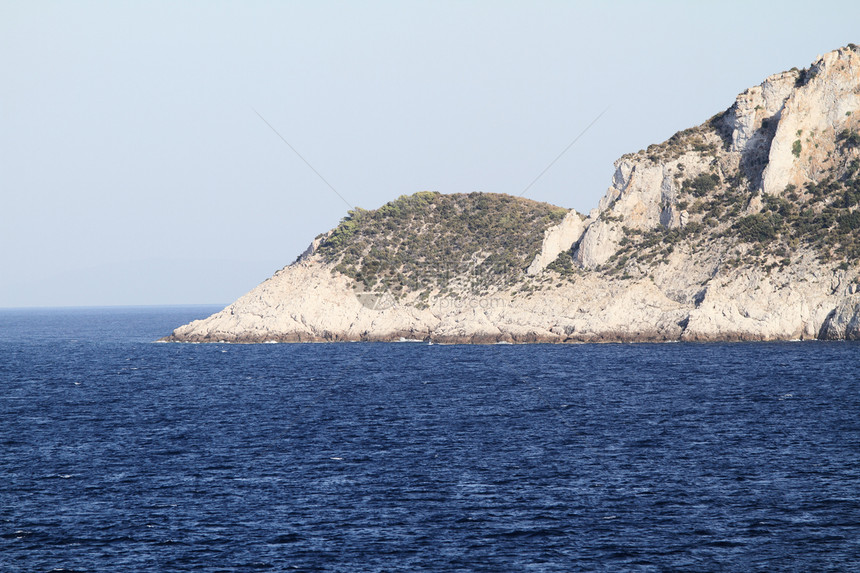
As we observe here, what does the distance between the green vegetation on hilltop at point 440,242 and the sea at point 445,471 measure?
58965mm

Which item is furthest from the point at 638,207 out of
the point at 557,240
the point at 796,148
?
the point at 796,148

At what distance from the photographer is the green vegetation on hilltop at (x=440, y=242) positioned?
462 feet

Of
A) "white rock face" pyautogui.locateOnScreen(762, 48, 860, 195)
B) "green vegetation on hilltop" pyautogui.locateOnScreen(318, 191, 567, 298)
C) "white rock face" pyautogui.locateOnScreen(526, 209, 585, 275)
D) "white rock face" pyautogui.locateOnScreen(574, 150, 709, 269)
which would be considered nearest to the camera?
"white rock face" pyautogui.locateOnScreen(762, 48, 860, 195)

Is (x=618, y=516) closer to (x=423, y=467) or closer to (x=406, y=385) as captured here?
(x=423, y=467)

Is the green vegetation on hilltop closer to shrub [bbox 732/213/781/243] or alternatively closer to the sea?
shrub [bbox 732/213/781/243]

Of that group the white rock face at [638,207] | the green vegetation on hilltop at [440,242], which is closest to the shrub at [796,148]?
the white rock face at [638,207]

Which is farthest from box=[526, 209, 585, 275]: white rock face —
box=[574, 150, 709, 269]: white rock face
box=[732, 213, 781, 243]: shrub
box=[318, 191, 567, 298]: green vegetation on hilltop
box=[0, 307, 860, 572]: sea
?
box=[0, 307, 860, 572]: sea

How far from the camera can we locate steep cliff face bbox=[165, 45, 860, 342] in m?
102

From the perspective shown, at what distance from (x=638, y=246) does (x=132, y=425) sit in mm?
80119

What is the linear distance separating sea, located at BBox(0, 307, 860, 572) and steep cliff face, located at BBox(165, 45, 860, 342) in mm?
21456

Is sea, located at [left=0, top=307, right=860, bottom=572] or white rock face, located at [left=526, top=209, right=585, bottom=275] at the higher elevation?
white rock face, located at [left=526, top=209, right=585, bottom=275]

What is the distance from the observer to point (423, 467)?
1732 inches

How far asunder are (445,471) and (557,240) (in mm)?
90529

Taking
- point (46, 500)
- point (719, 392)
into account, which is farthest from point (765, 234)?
point (46, 500)
